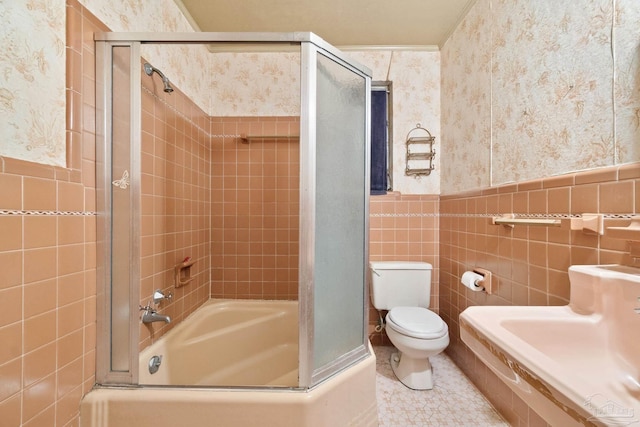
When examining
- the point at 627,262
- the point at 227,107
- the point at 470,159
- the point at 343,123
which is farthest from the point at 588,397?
the point at 227,107

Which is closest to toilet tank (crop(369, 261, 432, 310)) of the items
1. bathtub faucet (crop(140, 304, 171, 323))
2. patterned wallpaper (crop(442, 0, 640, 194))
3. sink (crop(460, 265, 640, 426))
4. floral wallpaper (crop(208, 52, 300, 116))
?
patterned wallpaper (crop(442, 0, 640, 194))

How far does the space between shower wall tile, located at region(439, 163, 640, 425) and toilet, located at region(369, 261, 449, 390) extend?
26 centimetres

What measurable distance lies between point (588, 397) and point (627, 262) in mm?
707

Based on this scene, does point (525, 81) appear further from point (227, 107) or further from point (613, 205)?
point (227, 107)

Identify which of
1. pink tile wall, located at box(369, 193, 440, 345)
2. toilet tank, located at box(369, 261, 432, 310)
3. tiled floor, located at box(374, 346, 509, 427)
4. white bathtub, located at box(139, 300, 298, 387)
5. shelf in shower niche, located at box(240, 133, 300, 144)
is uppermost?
shelf in shower niche, located at box(240, 133, 300, 144)

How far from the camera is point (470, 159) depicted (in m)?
1.67

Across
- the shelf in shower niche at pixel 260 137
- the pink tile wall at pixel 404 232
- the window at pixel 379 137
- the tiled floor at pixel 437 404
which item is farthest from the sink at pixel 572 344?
the shelf in shower niche at pixel 260 137

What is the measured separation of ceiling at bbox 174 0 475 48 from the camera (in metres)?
1.61

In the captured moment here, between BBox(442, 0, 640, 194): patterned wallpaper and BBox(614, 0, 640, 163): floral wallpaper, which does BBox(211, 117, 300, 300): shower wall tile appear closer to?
BBox(442, 0, 640, 194): patterned wallpaper

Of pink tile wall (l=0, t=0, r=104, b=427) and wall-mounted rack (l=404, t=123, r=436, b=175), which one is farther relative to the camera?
wall-mounted rack (l=404, t=123, r=436, b=175)

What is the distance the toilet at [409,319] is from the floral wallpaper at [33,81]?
1.77m

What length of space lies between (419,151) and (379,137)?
36cm

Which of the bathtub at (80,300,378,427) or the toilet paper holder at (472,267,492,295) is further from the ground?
the toilet paper holder at (472,267,492,295)

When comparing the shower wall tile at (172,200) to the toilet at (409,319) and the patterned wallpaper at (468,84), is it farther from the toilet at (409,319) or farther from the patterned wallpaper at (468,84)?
the toilet at (409,319)
